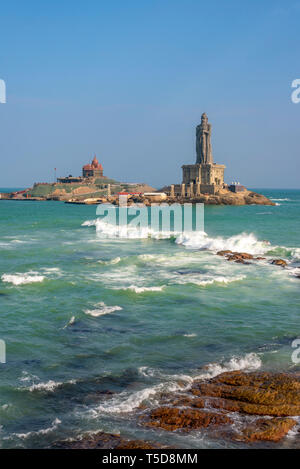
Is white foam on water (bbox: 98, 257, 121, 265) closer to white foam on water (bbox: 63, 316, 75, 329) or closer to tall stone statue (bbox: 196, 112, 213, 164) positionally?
white foam on water (bbox: 63, 316, 75, 329)

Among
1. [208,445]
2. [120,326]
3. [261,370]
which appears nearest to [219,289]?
[120,326]

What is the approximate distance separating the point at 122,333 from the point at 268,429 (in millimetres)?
6971

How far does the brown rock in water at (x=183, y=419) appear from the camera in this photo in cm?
931

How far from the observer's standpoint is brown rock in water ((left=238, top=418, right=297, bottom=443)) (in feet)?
29.0

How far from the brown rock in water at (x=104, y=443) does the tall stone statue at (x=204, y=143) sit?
150 metres

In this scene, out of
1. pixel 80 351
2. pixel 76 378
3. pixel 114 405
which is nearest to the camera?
pixel 114 405

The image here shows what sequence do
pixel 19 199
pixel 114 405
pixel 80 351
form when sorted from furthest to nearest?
→ pixel 19 199 → pixel 80 351 → pixel 114 405

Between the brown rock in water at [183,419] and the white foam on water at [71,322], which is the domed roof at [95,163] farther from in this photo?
the brown rock in water at [183,419]

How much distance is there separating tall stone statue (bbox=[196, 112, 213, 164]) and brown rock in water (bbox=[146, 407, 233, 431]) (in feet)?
489

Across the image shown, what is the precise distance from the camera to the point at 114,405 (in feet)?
33.1

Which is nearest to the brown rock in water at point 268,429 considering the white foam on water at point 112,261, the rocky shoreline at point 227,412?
the rocky shoreline at point 227,412

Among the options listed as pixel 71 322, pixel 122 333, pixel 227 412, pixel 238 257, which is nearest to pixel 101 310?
pixel 71 322

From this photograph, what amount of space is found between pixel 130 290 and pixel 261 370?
9799 millimetres

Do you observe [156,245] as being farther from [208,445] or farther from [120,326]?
[208,445]
